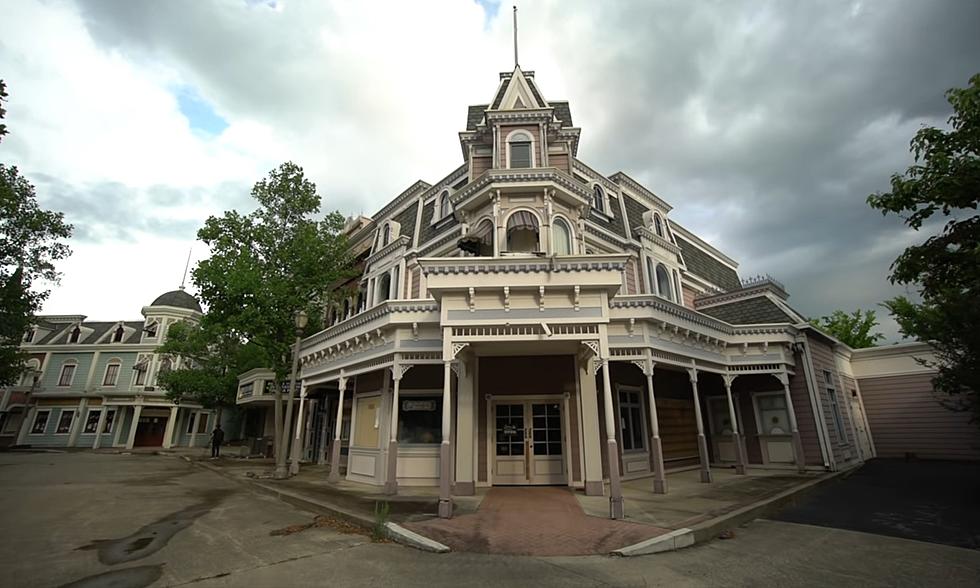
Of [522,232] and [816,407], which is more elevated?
[522,232]

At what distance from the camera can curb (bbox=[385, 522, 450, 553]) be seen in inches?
235

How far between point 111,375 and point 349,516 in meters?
39.3

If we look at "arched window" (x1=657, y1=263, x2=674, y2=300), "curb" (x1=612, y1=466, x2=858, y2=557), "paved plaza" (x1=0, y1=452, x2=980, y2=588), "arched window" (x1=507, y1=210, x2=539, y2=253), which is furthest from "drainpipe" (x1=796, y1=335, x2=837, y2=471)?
"arched window" (x1=507, y1=210, x2=539, y2=253)

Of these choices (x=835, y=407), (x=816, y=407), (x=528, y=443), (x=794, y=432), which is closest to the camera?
(x=528, y=443)

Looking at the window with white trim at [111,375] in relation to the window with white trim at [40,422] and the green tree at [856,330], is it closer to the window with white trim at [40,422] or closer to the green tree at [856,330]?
the window with white trim at [40,422]

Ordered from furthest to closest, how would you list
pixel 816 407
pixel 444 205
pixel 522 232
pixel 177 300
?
pixel 177 300
pixel 444 205
pixel 816 407
pixel 522 232

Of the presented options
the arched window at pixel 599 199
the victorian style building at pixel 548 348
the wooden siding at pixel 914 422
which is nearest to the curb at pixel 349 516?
the victorian style building at pixel 548 348

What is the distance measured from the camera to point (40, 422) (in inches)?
1298

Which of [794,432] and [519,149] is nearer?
[519,149]

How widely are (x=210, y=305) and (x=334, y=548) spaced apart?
44.8 feet

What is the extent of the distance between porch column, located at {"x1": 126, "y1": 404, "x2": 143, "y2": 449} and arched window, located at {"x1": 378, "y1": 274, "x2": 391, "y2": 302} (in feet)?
95.5

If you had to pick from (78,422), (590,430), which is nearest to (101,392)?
(78,422)

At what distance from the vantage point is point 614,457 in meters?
7.79

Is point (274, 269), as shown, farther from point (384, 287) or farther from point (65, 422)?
point (65, 422)
